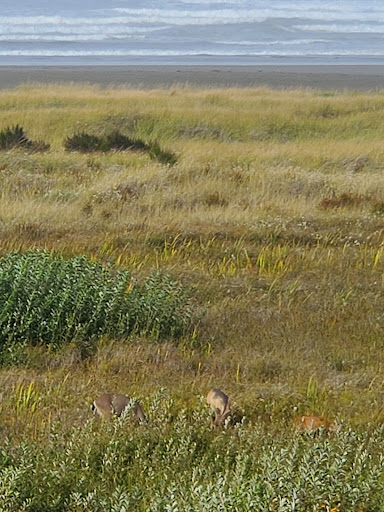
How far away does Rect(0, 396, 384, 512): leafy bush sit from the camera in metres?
2.67

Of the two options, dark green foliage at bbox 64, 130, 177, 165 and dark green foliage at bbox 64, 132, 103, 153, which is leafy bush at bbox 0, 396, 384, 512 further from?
dark green foliage at bbox 64, 132, 103, 153

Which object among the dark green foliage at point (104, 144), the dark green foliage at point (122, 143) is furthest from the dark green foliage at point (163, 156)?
the dark green foliage at point (122, 143)

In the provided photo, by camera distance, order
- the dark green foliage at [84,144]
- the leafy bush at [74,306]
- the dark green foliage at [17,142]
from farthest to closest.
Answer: the dark green foliage at [84,144]
the dark green foliage at [17,142]
the leafy bush at [74,306]

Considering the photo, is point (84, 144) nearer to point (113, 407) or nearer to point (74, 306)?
point (74, 306)

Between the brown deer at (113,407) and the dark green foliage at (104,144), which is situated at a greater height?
the brown deer at (113,407)

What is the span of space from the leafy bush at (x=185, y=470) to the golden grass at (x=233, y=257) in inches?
16.3

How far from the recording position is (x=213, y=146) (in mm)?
15891

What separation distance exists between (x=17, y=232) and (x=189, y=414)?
4282mm

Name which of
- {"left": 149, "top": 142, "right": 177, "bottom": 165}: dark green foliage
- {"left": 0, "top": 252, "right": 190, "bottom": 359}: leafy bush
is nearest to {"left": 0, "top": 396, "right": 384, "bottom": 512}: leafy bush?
{"left": 0, "top": 252, "right": 190, "bottom": 359}: leafy bush

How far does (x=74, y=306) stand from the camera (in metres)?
4.82

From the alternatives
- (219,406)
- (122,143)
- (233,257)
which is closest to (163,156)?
(122,143)

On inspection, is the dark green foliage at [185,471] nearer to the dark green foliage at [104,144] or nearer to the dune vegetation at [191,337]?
the dune vegetation at [191,337]

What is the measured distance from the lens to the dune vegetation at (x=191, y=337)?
2887 mm

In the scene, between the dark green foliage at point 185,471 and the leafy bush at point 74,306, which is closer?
the dark green foliage at point 185,471
